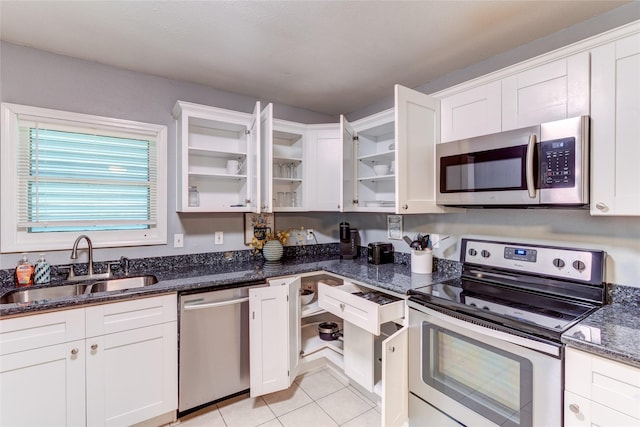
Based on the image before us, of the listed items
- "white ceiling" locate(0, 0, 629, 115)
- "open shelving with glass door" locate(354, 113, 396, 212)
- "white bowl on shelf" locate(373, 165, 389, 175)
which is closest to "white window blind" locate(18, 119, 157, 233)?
"white ceiling" locate(0, 0, 629, 115)

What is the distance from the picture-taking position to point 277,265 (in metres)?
2.41

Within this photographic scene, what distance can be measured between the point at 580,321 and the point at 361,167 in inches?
69.6

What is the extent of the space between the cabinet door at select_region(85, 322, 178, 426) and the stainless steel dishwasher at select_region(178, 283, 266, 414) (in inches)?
2.7

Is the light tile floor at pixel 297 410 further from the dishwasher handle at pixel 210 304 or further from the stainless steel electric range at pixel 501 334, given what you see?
the dishwasher handle at pixel 210 304

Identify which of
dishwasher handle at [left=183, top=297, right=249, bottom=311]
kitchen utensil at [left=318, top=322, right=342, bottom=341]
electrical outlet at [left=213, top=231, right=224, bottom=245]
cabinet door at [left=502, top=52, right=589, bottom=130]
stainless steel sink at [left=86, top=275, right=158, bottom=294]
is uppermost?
cabinet door at [left=502, top=52, right=589, bottom=130]

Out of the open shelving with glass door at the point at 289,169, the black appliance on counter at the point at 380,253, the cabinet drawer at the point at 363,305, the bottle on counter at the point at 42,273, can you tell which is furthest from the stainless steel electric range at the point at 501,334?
the bottle on counter at the point at 42,273

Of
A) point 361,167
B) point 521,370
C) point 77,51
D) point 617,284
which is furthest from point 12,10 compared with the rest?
point 617,284

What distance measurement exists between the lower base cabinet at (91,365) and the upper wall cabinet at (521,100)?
82.3 inches

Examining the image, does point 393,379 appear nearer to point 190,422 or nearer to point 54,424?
point 190,422

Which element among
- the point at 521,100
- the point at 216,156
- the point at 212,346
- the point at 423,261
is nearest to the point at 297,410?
the point at 212,346

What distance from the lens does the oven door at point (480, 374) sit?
1.14 m

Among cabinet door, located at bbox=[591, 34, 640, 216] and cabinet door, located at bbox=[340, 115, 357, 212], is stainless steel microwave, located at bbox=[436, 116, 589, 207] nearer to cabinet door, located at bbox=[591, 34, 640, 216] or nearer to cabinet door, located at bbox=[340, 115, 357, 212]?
cabinet door, located at bbox=[591, 34, 640, 216]

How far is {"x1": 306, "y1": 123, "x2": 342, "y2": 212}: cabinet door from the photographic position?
264cm

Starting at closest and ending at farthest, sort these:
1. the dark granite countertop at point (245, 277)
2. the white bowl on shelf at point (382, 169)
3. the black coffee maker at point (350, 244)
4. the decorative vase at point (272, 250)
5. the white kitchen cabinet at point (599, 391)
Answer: the white kitchen cabinet at point (599, 391) < the dark granite countertop at point (245, 277) < the white bowl on shelf at point (382, 169) < the decorative vase at point (272, 250) < the black coffee maker at point (350, 244)
